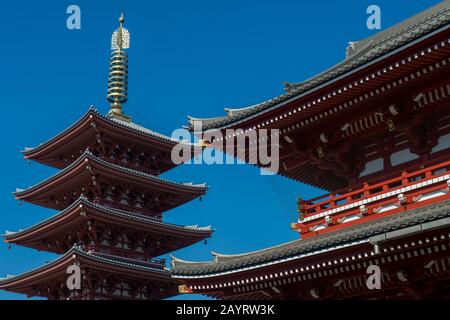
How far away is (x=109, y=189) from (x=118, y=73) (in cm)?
1519

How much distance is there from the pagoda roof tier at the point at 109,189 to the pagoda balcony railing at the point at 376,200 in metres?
25.3

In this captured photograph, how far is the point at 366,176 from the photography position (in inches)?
768

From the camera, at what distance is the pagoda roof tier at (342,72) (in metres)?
16.4

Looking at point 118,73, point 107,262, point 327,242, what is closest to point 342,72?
point 327,242

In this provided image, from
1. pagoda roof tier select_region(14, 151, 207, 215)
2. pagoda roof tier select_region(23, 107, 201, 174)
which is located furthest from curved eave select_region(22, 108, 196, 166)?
pagoda roof tier select_region(14, 151, 207, 215)

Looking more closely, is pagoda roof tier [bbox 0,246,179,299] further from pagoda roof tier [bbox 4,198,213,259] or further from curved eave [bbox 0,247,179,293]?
pagoda roof tier [bbox 4,198,213,259]

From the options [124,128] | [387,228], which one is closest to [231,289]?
[387,228]

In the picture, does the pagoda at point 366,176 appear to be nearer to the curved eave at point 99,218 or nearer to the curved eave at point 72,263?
the curved eave at point 72,263

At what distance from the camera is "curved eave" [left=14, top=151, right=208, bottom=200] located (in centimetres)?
4306

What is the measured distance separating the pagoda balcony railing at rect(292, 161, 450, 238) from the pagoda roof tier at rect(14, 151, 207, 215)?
2525 cm

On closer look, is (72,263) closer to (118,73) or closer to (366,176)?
(118,73)

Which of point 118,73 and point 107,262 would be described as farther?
point 118,73

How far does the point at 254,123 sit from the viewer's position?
2045 cm
